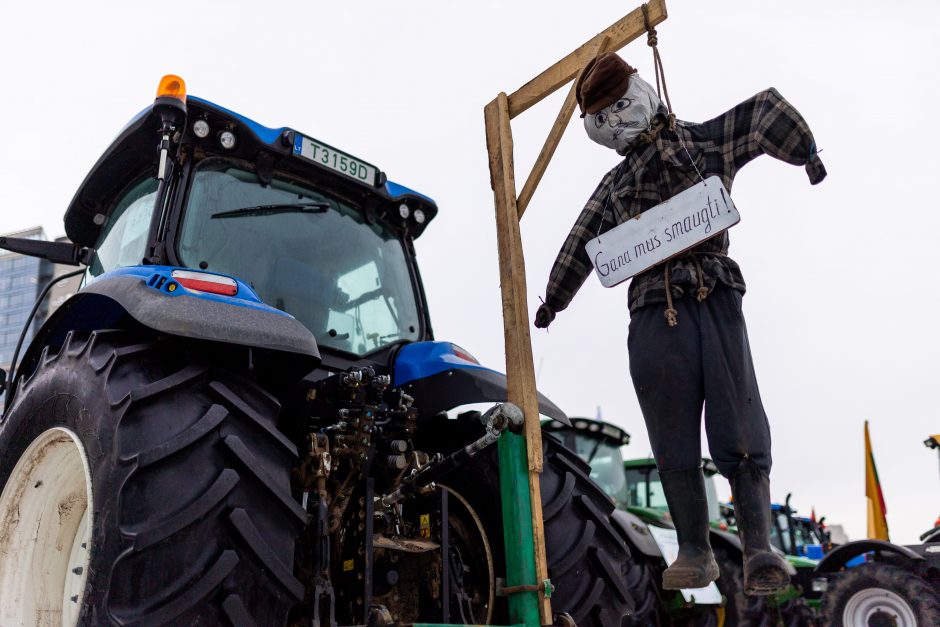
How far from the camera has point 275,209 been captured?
315 cm

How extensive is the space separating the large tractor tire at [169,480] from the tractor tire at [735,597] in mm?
5206

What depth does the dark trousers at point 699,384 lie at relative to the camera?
7.13 feet

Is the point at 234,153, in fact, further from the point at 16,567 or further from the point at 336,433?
the point at 16,567

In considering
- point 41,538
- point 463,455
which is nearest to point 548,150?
point 463,455

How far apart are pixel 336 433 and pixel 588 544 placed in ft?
3.14

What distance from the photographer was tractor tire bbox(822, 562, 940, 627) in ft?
20.8

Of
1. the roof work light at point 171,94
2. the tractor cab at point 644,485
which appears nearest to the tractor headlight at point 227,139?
the roof work light at point 171,94

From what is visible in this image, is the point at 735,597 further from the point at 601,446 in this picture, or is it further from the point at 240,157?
the point at 240,157

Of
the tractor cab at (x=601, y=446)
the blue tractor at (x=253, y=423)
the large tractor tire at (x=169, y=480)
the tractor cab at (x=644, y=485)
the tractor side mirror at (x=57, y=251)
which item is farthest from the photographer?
the tractor cab at (x=644, y=485)

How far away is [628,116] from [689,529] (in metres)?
1.17

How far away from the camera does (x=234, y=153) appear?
313cm

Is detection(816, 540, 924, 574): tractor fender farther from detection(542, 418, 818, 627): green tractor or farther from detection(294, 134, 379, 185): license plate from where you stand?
detection(294, 134, 379, 185): license plate

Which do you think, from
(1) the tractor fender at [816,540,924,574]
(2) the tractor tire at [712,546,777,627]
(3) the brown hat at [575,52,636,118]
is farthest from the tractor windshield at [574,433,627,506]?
(3) the brown hat at [575,52,636,118]

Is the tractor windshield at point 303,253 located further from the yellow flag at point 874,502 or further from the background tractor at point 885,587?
the yellow flag at point 874,502
